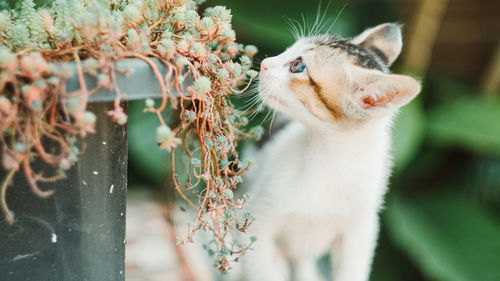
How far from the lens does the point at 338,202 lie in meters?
1.32

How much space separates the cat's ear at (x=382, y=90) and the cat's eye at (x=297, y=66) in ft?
0.45

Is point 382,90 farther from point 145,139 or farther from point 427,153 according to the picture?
point 427,153

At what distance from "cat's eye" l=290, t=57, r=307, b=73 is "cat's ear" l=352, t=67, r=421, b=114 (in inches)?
5.4

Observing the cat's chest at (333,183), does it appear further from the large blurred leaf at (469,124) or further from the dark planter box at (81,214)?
the large blurred leaf at (469,124)

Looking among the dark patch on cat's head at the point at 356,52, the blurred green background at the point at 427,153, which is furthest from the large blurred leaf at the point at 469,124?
the dark patch on cat's head at the point at 356,52

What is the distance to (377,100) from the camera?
1149mm

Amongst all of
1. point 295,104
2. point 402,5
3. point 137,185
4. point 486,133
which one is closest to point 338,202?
point 295,104

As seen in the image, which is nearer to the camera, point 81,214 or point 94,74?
point 94,74

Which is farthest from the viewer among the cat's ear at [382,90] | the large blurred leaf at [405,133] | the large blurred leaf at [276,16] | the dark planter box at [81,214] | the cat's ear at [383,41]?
the large blurred leaf at [276,16]

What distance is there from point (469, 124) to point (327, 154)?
121 cm

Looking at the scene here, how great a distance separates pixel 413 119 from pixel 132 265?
4.29 ft

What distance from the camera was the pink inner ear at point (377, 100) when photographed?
3.62ft

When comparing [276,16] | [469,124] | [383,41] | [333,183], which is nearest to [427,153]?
[469,124]

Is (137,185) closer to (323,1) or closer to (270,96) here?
(323,1)
